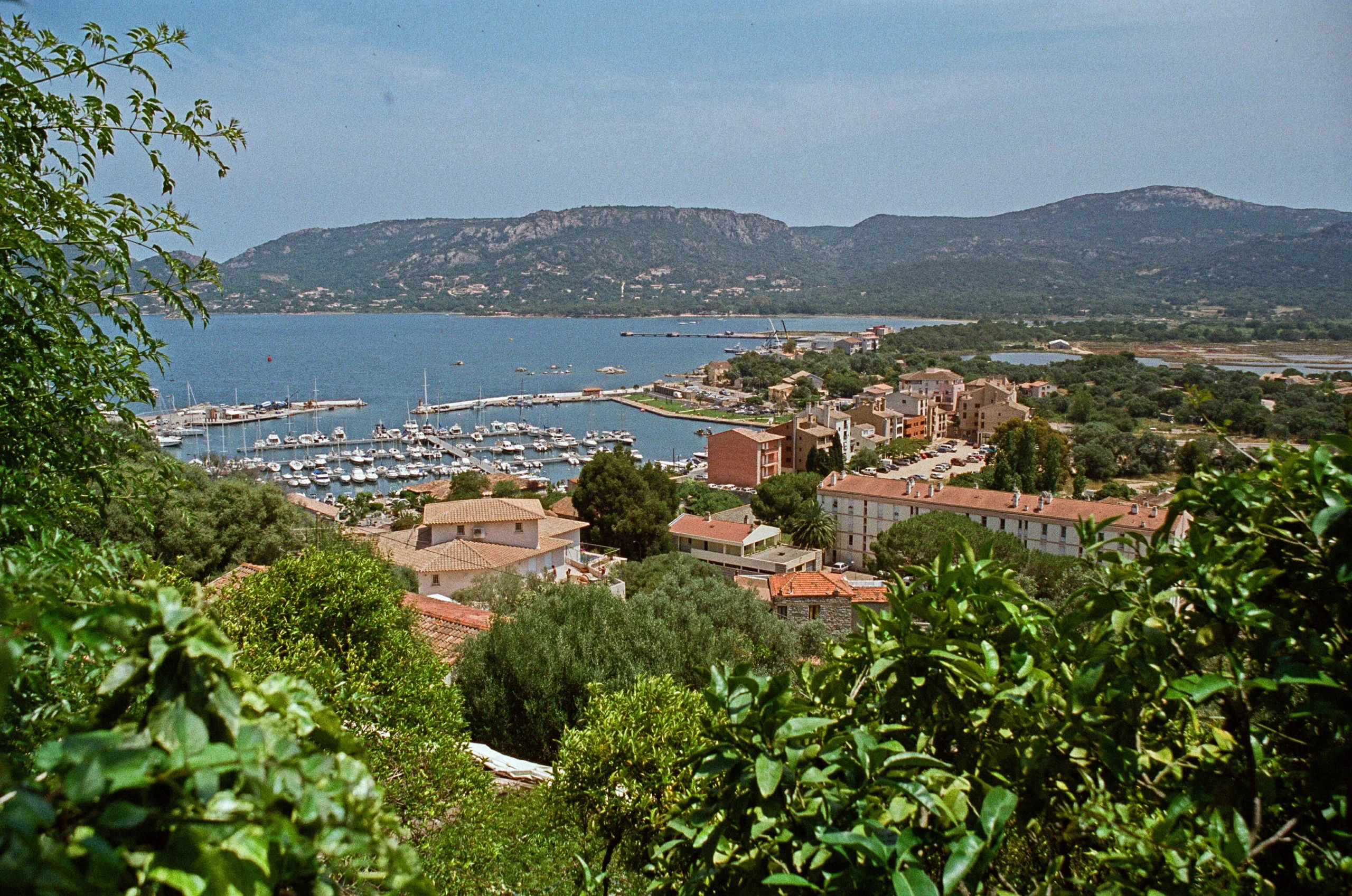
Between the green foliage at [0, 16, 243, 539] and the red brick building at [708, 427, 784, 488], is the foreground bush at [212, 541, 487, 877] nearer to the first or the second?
the green foliage at [0, 16, 243, 539]

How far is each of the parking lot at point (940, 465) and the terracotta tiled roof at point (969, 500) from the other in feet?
23.3

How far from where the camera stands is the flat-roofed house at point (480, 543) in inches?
646

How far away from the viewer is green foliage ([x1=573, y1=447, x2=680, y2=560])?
24.2m

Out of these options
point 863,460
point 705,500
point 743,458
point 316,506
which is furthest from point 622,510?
point 863,460

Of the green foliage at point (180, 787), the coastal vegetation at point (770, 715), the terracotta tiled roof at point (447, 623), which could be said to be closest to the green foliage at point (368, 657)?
the coastal vegetation at point (770, 715)

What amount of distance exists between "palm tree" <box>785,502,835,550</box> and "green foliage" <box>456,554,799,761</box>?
1719 centimetres

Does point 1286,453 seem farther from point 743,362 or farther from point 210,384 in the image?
point 210,384

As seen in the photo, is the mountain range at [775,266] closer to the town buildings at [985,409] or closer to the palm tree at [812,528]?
the town buildings at [985,409]

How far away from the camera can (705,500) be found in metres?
31.5

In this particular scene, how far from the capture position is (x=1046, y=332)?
334 ft

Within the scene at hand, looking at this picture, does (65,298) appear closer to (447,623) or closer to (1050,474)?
(447,623)

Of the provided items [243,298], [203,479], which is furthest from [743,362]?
[243,298]

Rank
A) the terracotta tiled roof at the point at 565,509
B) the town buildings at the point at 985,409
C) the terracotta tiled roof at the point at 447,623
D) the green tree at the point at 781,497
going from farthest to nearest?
1. the town buildings at the point at 985,409
2. the green tree at the point at 781,497
3. the terracotta tiled roof at the point at 565,509
4. the terracotta tiled roof at the point at 447,623

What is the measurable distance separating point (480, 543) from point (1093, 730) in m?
17.7
